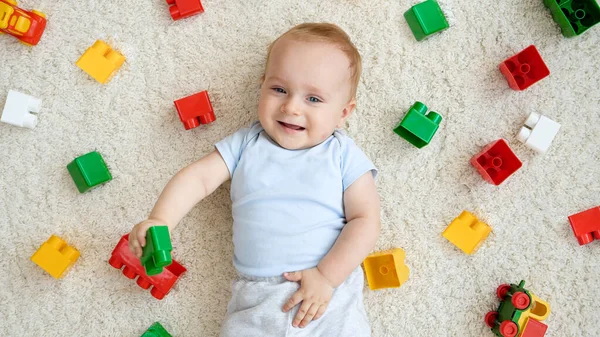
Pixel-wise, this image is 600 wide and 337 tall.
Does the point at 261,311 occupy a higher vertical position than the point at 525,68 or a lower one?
lower

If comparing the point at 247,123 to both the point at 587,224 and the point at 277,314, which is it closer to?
the point at 277,314

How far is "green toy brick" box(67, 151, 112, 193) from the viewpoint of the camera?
113 cm

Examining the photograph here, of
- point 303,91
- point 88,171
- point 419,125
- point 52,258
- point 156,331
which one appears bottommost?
point 156,331

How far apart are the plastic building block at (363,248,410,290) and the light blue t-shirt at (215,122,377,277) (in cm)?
13

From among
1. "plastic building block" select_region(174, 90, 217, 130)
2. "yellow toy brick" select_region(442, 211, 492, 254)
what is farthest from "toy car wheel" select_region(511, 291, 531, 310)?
"plastic building block" select_region(174, 90, 217, 130)

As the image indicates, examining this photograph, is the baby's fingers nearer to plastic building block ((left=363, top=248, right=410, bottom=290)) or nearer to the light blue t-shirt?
the light blue t-shirt

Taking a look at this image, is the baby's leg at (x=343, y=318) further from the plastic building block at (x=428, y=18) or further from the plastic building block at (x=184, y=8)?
the plastic building block at (x=184, y=8)

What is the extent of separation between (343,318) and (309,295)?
84 millimetres

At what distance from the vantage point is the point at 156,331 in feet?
3.67

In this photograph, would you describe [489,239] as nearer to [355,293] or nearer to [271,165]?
[355,293]

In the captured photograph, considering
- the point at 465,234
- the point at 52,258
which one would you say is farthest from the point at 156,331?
the point at 465,234

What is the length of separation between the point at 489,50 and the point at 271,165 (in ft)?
1.81

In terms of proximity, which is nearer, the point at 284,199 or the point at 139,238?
the point at 139,238

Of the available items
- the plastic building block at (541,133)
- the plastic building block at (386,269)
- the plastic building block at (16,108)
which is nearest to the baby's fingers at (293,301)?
the plastic building block at (386,269)
